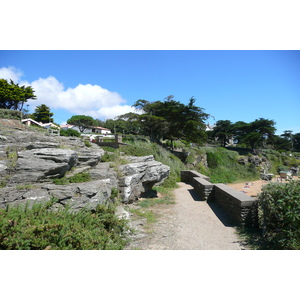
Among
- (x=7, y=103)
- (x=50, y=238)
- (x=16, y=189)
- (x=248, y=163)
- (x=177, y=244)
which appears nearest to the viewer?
(x=50, y=238)

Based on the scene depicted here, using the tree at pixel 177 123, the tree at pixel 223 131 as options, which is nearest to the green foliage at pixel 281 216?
the tree at pixel 177 123

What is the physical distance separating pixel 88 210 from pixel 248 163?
70.7 feet

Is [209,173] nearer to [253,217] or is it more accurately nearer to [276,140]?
[253,217]

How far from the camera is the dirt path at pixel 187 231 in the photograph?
12.9ft

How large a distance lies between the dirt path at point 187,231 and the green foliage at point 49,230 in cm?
89

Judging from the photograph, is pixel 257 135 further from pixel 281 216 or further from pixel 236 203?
pixel 281 216

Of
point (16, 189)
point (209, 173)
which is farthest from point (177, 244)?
point (209, 173)

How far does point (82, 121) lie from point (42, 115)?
2001 cm

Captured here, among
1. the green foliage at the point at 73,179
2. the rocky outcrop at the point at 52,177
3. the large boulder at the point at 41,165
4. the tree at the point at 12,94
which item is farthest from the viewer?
the tree at the point at 12,94

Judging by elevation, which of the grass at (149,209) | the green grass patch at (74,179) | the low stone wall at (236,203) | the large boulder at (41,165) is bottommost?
the grass at (149,209)

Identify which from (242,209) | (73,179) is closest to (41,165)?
(73,179)

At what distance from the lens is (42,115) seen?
93.2 ft

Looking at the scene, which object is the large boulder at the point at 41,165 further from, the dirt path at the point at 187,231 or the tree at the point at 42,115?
the tree at the point at 42,115
